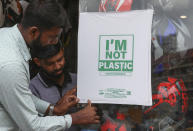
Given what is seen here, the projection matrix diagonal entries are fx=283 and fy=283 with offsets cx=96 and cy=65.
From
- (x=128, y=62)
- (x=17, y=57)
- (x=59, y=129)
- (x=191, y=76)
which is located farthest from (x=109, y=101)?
(x=17, y=57)

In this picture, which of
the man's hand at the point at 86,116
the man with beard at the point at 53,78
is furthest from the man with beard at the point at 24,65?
the man with beard at the point at 53,78

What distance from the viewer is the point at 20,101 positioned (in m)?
1.85

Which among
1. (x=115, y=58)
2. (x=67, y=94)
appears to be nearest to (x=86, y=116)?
(x=67, y=94)

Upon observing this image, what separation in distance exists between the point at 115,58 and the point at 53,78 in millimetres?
737

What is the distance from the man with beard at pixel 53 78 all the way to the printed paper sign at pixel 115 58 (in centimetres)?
31

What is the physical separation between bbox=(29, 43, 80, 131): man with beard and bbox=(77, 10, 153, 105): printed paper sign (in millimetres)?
312

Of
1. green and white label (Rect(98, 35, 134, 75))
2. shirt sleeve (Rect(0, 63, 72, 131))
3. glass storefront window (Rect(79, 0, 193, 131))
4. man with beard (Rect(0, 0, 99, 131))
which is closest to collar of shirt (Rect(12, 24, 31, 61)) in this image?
man with beard (Rect(0, 0, 99, 131))

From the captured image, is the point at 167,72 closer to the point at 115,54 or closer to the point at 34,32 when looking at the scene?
the point at 115,54

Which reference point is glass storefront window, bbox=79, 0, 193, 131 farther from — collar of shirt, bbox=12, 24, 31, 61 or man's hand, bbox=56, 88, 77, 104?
collar of shirt, bbox=12, 24, 31, 61

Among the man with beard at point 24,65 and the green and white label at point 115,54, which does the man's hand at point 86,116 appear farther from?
the green and white label at point 115,54

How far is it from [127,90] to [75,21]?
1.05 metres

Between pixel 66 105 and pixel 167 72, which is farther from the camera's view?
pixel 66 105

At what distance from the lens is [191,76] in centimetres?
230

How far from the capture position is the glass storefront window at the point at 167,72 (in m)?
2.31
